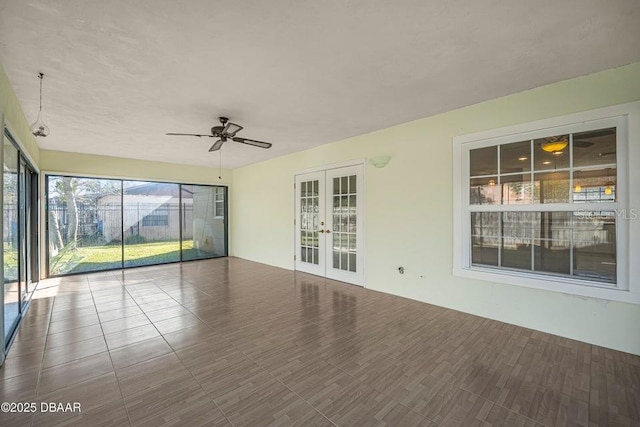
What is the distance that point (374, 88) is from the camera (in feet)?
10.2

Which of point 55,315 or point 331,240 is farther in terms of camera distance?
point 331,240

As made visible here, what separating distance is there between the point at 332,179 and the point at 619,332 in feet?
14.2

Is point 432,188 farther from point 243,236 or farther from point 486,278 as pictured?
point 243,236

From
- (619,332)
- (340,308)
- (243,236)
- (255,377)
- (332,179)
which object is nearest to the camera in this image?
(255,377)

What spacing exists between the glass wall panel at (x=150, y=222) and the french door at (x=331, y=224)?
12.0ft

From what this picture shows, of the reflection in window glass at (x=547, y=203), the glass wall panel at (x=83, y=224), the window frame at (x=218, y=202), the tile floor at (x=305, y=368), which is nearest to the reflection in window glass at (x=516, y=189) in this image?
the reflection in window glass at (x=547, y=203)

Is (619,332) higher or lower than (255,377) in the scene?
higher

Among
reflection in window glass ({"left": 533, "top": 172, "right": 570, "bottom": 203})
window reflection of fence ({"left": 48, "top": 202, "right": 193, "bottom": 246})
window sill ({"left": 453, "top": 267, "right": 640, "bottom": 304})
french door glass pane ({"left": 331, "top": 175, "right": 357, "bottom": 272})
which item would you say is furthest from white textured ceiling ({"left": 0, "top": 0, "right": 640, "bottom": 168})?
window reflection of fence ({"left": 48, "top": 202, "right": 193, "bottom": 246})

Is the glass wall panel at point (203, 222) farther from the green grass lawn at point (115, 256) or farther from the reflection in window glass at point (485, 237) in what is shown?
the reflection in window glass at point (485, 237)

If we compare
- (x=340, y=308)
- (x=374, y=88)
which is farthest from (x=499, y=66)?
(x=340, y=308)

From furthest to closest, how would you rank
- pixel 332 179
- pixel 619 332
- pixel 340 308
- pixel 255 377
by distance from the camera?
pixel 332 179 → pixel 340 308 → pixel 619 332 → pixel 255 377

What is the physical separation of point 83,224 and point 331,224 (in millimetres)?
5656

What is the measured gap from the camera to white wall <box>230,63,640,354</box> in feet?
9.12

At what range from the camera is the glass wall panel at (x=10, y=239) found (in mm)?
2834
